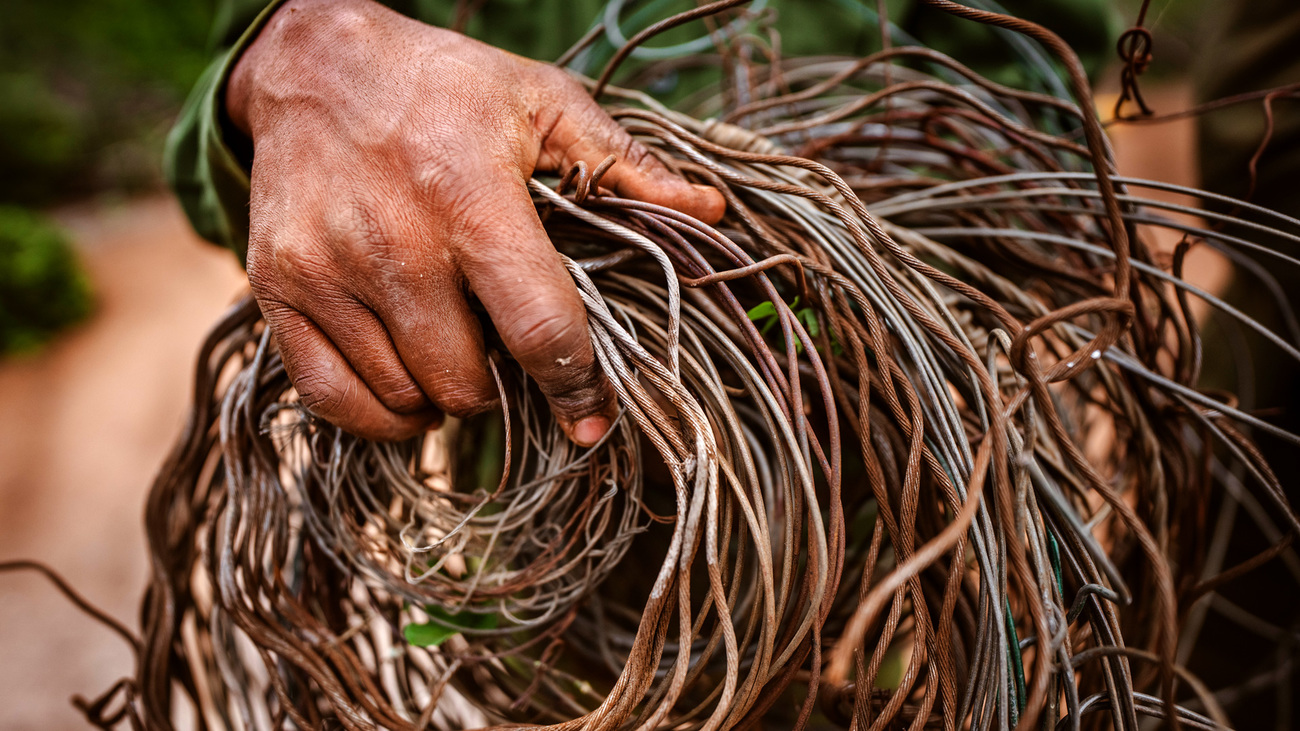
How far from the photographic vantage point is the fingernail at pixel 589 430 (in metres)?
0.45

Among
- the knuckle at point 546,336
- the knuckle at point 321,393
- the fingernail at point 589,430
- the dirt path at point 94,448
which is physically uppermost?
the knuckle at point 546,336

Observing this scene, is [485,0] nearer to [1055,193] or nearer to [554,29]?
[554,29]

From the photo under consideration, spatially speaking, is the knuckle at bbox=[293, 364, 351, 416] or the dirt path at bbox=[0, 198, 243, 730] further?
the dirt path at bbox=[0, 198, 243, 730]

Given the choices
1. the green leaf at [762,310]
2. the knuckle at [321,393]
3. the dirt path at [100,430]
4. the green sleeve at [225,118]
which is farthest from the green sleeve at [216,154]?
the dirt path at [100,430]

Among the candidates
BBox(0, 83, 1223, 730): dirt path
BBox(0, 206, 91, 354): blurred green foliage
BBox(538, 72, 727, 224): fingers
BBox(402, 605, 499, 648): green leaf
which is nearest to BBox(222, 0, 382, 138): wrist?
BBox(538, 72, 727, 224): fingers

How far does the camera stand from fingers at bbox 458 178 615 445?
401 mm

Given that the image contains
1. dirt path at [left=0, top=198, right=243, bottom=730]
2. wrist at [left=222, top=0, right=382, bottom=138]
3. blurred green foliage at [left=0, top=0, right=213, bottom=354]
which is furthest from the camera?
blurred green foliage at [left=0, top=0, right=213, bottom=354]

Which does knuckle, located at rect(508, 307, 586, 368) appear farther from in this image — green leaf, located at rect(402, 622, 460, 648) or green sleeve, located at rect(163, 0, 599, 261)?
green sleeve, located at rect(163, 0, 599, 261)

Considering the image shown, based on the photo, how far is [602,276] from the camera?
467 mm

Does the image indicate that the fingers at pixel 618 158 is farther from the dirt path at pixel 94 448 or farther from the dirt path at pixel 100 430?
the dirt path at pixel 100 430

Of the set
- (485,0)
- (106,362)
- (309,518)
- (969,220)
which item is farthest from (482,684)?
(106,362)

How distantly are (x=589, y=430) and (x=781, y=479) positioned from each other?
0.14 metres

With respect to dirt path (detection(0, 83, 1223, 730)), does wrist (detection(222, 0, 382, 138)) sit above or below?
above

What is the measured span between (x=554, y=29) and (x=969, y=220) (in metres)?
0.63
